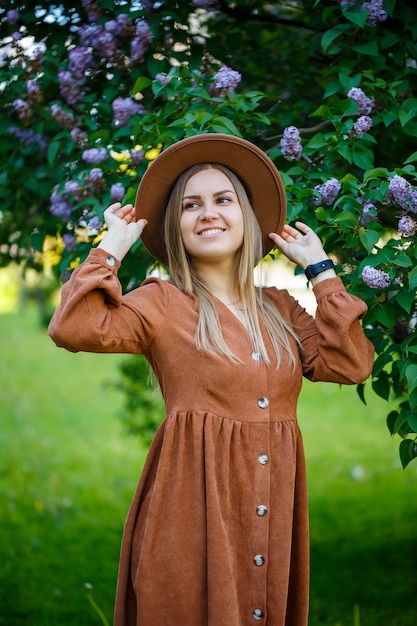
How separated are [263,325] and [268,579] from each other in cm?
79

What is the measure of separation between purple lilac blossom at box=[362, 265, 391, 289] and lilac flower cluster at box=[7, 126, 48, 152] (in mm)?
1607

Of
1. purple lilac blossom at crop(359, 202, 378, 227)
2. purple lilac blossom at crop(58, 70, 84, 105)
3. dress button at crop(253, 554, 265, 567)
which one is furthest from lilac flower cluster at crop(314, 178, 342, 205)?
dress button at crop(253, 554, 265, 567)

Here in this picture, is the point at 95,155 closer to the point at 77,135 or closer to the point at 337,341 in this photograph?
the point at 77,135

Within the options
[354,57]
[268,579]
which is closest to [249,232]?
[354,57]

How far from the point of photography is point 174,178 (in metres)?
2.48

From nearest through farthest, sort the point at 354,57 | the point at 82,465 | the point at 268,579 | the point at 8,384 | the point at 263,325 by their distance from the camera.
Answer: the point at 268,579
the point at 263,325
the point at 354,57
the point at 82,465
the point at 8,384

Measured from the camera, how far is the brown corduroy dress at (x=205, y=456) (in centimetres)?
220

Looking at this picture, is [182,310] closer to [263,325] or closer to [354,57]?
[263,325]

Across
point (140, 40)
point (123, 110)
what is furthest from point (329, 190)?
point (140, 40)

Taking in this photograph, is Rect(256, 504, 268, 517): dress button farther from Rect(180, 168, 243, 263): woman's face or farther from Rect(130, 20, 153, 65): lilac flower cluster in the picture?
Rect(130, 20, 153, 65): lilac flower cluster

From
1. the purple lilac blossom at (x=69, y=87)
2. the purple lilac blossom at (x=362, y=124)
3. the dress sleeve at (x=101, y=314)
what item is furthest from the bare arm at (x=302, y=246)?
the purple lilac blossom at (x=69, y=87)

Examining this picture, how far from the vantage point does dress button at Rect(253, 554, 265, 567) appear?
2.26 meters

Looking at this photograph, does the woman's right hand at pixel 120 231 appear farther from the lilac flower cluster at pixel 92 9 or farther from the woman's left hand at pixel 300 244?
the lilac flower cluster at pixel 92 9

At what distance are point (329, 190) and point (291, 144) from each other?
22 centimetres
